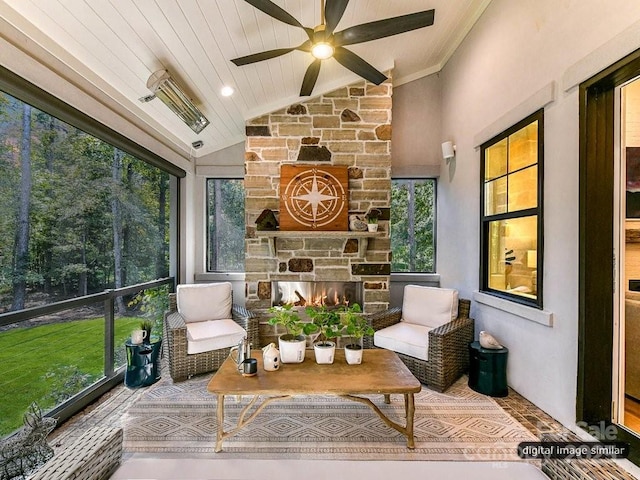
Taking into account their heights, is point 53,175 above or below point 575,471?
above

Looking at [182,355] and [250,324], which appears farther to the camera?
[250,324]

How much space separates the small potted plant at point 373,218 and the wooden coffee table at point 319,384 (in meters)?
1.86

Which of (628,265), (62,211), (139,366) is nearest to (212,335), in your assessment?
(139,366)

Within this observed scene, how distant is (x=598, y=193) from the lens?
7.24ft

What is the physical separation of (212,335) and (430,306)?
2280 millimetres

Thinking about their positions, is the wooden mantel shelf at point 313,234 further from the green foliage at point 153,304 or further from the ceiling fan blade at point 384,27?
the ceiling fan blade at point 384,27

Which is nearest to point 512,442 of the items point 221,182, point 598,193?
point 598,193

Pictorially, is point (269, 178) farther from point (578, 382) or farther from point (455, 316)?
point (578, 382)

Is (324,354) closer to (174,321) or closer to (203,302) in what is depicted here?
(174,321)

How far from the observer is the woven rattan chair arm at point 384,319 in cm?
369

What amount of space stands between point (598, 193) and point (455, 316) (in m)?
1.82

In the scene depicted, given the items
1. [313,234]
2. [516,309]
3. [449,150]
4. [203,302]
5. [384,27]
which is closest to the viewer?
[384,27]

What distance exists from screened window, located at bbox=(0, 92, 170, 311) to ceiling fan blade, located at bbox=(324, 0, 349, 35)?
2.03 m

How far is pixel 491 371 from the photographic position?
3.00m
